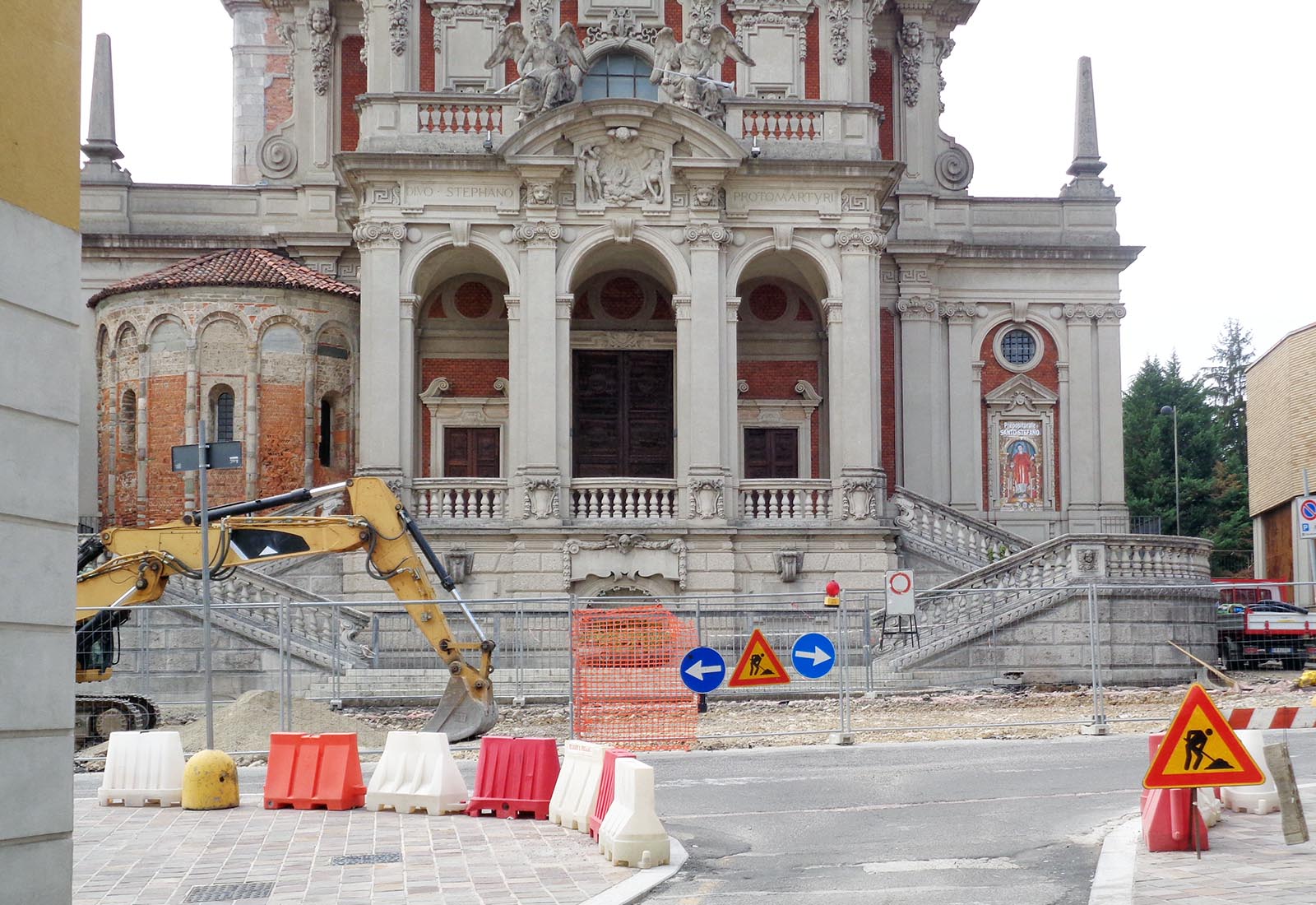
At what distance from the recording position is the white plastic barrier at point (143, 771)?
16.5 m

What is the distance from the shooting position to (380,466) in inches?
1335

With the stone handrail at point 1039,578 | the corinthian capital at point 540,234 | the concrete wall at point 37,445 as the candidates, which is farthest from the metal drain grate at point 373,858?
the corinthian capital at point 540,234

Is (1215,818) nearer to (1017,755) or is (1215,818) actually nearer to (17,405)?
(1017,755)

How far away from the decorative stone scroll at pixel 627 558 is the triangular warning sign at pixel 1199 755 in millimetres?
22182

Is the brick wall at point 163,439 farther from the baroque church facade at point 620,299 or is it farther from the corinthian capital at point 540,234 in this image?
the corinthian capital at point 540,234

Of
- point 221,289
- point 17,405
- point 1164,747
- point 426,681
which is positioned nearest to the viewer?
point 17,405

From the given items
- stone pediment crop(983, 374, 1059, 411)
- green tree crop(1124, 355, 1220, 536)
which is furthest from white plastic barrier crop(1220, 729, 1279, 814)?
green tree crop(1124, 355, 1220, 536)

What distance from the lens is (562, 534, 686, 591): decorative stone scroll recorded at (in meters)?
33.3

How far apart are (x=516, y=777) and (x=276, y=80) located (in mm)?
32996

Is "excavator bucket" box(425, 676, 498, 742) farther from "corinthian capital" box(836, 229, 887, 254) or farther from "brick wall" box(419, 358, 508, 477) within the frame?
"brick wall" box(419, 358, 508, 477)

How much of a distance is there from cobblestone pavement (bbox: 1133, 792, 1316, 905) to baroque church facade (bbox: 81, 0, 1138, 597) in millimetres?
21171

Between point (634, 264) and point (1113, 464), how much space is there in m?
12.3

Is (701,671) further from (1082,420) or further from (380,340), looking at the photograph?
(1082,420)

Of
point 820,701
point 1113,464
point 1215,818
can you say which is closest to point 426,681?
point 820,701
